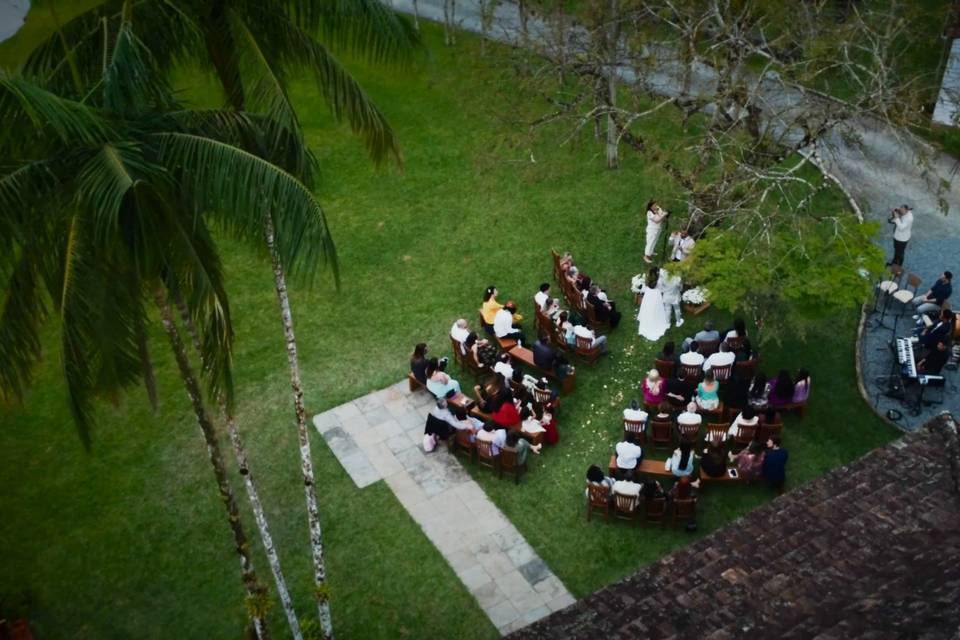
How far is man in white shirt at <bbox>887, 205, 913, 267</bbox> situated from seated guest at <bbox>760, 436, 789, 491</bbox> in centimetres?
639

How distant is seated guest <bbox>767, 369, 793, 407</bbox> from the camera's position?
15.7 m

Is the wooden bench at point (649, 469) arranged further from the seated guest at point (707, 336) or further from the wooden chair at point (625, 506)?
the seated guest at point (707, 336)

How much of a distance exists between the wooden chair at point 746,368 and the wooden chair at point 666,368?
1.03 metres


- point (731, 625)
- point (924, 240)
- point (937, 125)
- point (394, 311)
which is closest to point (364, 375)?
point (394, 311)

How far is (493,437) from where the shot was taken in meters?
15.0

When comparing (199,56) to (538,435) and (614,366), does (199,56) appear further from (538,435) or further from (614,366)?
(614,366)

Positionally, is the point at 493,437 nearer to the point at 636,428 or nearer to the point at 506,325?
the point at 636,428

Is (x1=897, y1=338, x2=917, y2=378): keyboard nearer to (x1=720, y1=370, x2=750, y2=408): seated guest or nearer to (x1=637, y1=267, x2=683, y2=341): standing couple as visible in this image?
(x1=720, y1=370, x2=750, y2=408): seated guest

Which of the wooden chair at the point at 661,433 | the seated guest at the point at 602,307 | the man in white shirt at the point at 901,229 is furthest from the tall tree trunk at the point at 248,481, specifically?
the man in white shirt at the point at 901,229

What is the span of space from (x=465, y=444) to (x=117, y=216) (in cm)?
910

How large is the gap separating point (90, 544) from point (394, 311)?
6.88 meters

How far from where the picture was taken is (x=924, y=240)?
66.5 feet

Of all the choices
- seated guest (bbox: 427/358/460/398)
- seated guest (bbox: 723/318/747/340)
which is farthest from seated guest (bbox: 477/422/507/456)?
seated guest (bbox: 723/318/747/340)

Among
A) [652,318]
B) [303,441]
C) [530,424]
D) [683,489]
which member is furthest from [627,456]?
[303,441]
